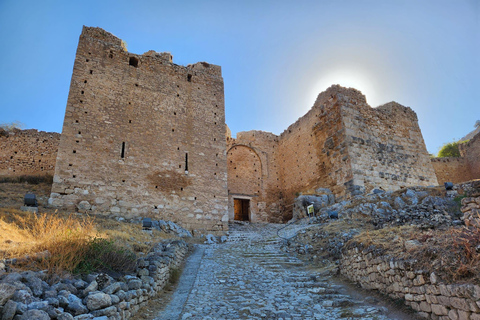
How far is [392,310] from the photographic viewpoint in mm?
4367

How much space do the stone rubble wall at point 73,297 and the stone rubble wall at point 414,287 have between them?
13.3ft

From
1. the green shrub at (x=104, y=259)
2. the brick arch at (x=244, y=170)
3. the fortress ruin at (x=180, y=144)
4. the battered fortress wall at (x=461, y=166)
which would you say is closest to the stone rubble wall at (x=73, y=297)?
the green shrub at (x=104, y=259)

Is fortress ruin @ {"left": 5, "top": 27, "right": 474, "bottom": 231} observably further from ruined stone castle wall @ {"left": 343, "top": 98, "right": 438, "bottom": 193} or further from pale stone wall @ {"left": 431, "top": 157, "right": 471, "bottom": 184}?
pale stone wall @ {"left": 431, "top": 157, "right": 471, "bottom": 184}

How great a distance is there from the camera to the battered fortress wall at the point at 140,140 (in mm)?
11195

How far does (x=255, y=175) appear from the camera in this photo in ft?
67.7

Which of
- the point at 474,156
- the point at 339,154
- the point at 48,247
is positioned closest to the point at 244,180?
the point at 339,154

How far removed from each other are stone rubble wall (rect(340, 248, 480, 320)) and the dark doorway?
14006 mm

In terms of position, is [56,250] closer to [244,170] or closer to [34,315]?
[34,315]

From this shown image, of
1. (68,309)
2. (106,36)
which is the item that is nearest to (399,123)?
(106,36)

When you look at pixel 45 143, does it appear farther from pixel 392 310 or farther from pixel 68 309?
pixel 392 310

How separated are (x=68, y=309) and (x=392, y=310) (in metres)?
4.47

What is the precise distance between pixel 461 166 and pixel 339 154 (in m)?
15.9

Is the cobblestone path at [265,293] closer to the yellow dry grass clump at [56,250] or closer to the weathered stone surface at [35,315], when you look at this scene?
the yellow dry grass clump at [56,250]

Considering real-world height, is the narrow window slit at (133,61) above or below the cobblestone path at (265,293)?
above
